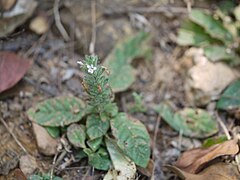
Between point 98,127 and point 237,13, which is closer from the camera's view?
point 98,127

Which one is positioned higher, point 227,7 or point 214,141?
point 227,7

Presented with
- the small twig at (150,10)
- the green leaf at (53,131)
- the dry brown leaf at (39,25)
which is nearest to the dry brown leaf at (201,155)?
the green leaf at (53,131)

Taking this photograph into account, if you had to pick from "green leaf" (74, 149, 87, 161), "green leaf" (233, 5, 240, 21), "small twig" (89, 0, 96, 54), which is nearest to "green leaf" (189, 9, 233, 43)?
"green leaf" (233, 5, 240, 21)

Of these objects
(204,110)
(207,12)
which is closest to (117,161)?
(204,110)

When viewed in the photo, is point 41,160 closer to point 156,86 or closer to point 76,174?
point 76,174

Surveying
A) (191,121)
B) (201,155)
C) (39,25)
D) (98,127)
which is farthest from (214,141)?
(39,25)

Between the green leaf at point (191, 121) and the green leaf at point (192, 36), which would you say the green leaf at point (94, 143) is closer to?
the green leaf at point (191, 121)

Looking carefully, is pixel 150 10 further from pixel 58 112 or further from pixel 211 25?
pixel 58 112
